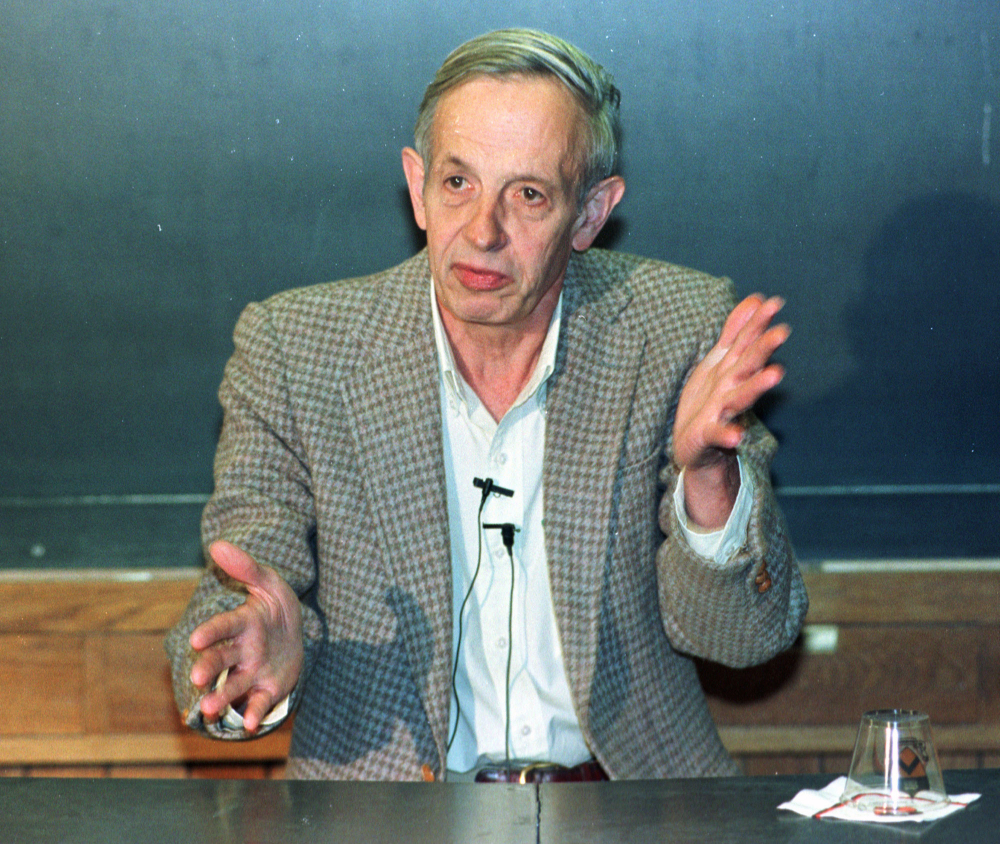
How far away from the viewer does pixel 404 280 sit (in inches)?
70.8

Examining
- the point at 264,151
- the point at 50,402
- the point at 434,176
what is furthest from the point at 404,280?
the point at 50,402

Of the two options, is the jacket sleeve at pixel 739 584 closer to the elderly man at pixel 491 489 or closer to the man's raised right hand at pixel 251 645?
the elderly man at pixel 491 489

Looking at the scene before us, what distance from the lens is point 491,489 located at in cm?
170

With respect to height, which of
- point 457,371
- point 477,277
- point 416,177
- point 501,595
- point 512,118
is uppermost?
point 512,118

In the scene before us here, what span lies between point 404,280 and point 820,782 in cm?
100

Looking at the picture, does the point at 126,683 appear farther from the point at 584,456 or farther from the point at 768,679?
the point at 768,679

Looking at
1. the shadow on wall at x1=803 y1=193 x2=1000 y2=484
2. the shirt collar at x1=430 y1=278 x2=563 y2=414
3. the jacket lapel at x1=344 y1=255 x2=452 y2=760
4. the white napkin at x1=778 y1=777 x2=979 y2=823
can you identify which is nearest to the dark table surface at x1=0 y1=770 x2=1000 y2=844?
the white napkin at x1=778 y1=777 x2=979 y2=823

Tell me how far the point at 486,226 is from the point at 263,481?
489 mm

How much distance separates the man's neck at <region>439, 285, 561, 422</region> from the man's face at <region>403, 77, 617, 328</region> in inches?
3.8

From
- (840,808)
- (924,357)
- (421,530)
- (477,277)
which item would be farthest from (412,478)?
(924,357)

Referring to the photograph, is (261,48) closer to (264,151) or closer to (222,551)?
(264,151)

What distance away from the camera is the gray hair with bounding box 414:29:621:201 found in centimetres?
165

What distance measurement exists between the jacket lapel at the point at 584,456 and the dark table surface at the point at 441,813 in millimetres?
533

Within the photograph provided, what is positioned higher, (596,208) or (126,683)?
(596,208)
